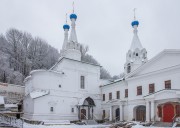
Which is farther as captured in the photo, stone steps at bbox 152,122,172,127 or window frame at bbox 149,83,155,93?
window frame at bbox 149,83,155,93

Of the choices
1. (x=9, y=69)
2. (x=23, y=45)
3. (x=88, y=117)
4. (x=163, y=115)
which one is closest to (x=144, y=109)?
(x=163, y=115)

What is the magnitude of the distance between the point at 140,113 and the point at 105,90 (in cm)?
762

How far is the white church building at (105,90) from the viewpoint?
21109 millimetres

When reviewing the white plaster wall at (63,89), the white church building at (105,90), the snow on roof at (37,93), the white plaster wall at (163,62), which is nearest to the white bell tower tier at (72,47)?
the white church building at (105,90)

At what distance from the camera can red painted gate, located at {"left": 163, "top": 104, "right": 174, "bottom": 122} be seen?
20319 millimetres

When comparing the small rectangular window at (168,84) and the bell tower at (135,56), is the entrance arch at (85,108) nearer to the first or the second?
the bell tower at (135,56)

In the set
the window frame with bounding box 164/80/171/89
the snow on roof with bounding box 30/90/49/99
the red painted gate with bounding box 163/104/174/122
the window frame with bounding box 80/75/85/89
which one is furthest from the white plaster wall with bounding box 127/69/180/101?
the snow on roof with bounding box 30/90/49/99

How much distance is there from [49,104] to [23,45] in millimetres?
30899

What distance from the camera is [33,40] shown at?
56500 millimetres

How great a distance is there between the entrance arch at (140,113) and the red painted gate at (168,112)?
3.35 m

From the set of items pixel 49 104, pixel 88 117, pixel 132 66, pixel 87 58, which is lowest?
pixel 88 117

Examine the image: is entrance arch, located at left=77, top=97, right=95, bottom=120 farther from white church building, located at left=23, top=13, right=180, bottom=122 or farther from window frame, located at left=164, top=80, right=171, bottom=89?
window frame, located at left=164, top=80, right=171, bottom=89

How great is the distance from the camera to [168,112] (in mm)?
20609

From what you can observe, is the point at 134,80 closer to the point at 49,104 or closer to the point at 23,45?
the point at 49,104
